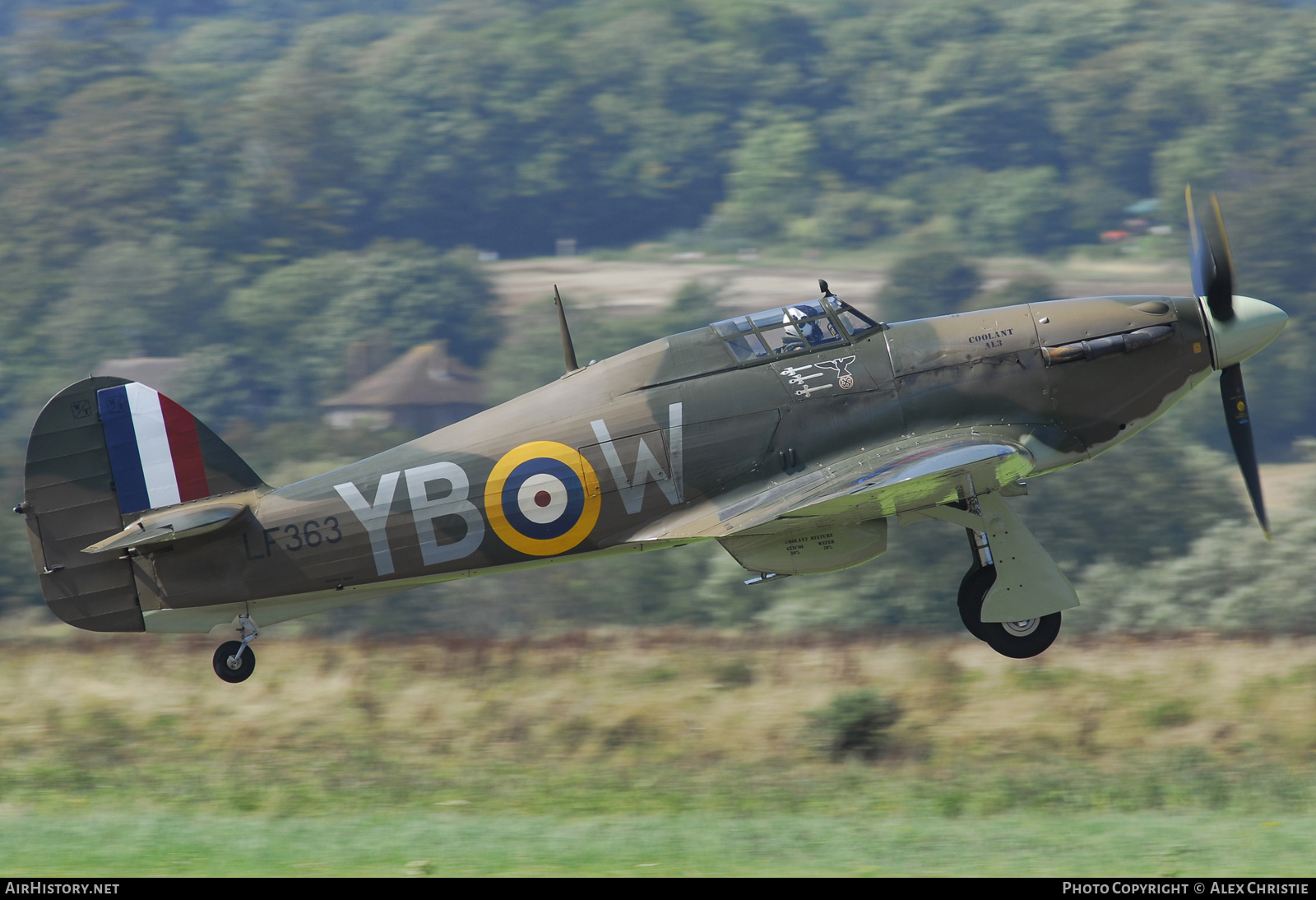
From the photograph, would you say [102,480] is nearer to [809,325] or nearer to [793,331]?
[793,331]

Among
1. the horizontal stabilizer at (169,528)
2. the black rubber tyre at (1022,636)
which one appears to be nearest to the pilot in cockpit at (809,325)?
the black rubber tyre at (1022,636)

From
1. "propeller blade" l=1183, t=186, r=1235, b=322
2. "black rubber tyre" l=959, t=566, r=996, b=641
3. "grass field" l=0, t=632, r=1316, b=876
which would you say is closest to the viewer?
"grass field" l=0, t=632, r=1316, b=876

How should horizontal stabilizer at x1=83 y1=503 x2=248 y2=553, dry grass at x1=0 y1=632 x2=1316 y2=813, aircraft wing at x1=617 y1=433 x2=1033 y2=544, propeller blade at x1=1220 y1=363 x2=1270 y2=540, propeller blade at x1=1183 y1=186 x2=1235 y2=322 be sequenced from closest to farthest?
aircraft wing at x1=617 y1=433 x2=1033 y2=544 → horizontal stabilizer at x1=83 y1=503 x2=248 y2=553 → propeller blade at x1=1183 y1=186 x2=1235 y2=322 → dry grass at x1=0 y1=632 x2=1316 y2=813 → propeller blade at x1=1220 y1=363 x2=1270 y2=540

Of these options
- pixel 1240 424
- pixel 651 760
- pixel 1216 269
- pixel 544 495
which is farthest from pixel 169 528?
pixel 1240 424

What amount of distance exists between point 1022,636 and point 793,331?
2.95 m

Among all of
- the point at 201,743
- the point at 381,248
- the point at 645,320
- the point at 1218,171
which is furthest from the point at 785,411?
the point at 1218,171

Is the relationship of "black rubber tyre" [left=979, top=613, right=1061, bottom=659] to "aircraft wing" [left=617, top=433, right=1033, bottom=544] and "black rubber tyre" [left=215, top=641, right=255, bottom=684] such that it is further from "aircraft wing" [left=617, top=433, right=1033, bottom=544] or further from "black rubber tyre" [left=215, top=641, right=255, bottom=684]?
"black rubber tyre" [left=215, top=641, right=255, bottom=684]

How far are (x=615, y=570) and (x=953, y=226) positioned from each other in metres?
65.7

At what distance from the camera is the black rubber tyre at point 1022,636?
1074cm

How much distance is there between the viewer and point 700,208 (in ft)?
345

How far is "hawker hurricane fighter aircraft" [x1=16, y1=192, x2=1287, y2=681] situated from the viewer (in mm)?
10453

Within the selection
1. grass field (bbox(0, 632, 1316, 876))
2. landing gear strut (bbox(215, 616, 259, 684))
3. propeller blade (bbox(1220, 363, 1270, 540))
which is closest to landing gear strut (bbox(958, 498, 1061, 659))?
grass field (bbox(0, 632, 1316, 876))

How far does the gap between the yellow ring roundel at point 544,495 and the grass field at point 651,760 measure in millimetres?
2161

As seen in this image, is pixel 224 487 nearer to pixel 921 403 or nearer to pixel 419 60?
pixel 921 403
